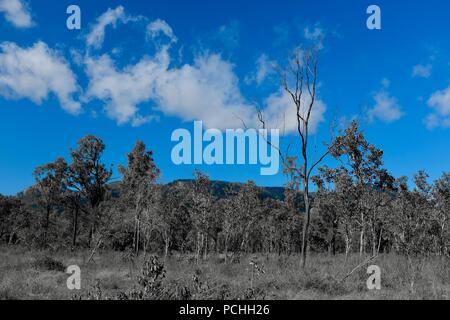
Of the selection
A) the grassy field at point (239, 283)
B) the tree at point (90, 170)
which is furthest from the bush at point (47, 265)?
the tree at point (90, 170)

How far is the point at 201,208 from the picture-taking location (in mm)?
33562

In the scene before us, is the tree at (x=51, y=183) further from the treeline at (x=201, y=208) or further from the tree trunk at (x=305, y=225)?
the tree trunk at (x=305, y=225)

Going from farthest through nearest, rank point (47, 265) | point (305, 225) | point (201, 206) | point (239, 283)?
point (201, 206) → point (305, 225) → point (47, 265) → point (239, 283)

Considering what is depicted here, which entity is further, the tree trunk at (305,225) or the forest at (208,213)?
the forest at (208,213)

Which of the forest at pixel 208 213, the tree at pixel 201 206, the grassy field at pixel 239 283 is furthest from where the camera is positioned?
the tree at pixel 201 206

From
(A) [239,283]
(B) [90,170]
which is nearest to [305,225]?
(A) [239,283]

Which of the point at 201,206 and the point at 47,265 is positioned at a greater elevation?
the point at 201,206

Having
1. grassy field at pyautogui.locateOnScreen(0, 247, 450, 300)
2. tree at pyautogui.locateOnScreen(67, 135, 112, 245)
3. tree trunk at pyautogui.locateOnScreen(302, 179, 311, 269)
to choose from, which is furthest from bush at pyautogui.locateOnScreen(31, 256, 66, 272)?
tree at pyautogui.locateOnScreen(67, 135, 112, 245)

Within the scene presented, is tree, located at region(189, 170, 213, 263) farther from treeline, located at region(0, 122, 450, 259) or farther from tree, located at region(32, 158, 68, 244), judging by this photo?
tree, located at region(32, 158, 68, 244)

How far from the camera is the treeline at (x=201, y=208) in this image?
2688 cm

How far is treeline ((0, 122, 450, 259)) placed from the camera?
88.2 feet

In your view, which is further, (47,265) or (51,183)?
(51,183)

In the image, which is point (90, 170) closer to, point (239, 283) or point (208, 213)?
point (208, 213)
